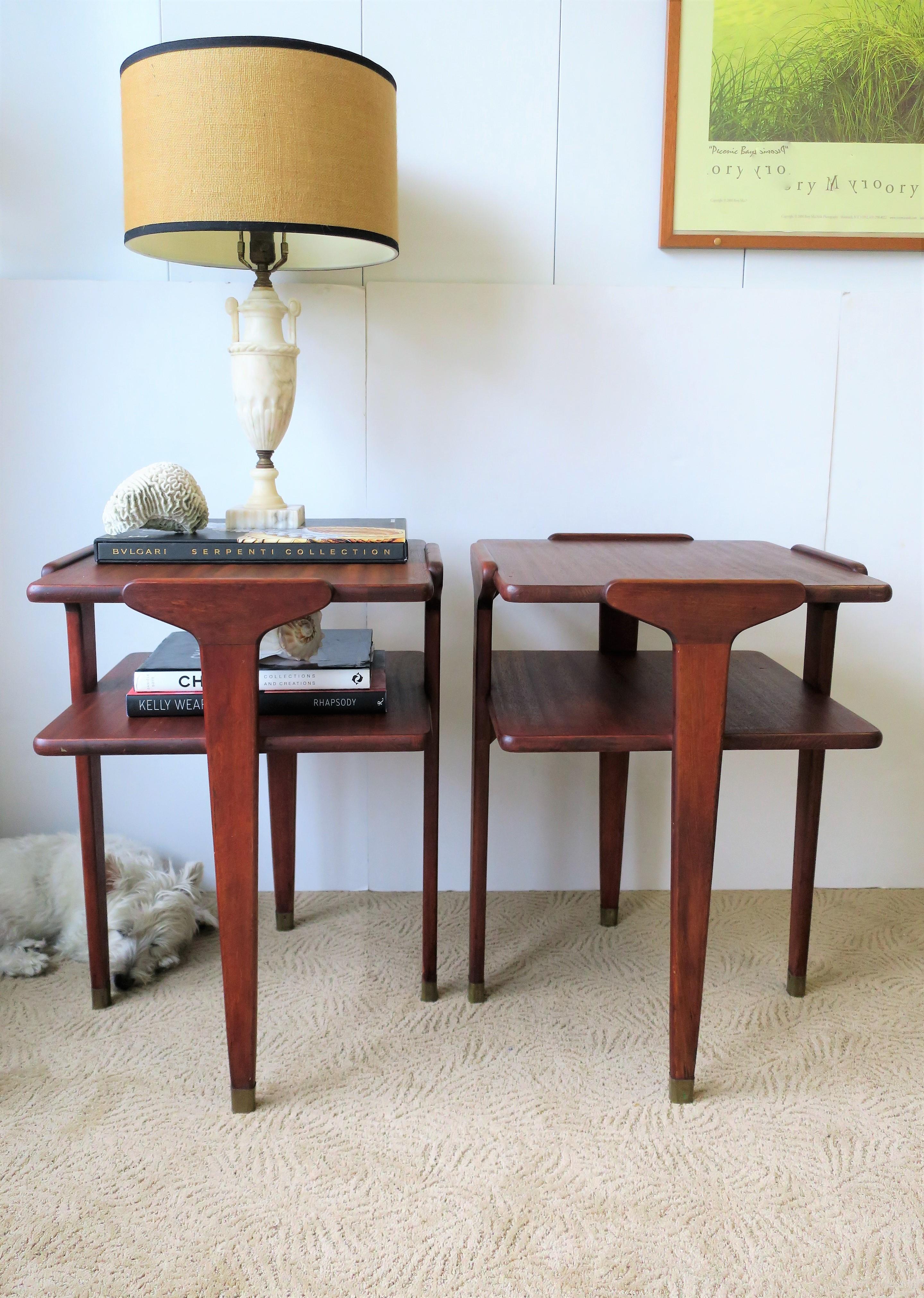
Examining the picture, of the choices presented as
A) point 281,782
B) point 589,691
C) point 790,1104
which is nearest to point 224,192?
point 589,691

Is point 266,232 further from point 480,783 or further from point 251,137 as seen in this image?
point 480,783

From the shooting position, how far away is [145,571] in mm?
1372

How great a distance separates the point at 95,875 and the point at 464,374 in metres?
1.06

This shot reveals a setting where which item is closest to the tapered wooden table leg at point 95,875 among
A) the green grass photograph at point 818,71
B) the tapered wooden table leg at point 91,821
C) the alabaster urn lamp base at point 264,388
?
the tapered wooden table leg at point 91,821

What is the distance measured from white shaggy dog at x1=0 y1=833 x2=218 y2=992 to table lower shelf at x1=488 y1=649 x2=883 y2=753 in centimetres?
69

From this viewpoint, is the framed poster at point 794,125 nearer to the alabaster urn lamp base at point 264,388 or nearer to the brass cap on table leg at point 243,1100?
the alabaster urn lamp base at point 264,388

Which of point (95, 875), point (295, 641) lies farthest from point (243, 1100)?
point (295, 641)

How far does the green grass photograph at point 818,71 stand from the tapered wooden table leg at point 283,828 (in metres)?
1.35

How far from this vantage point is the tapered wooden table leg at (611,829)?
1.84 meters

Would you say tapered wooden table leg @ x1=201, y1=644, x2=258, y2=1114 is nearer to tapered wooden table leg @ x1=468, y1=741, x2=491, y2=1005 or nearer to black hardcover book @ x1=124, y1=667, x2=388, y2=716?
black hardcover book @ x1=124, y1=667, x2=388, y2=716

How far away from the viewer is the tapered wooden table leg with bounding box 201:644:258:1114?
127 cm

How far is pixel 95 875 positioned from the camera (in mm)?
1559

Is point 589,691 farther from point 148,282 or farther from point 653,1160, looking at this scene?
point 148,282

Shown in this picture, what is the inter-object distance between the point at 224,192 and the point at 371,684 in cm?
68
